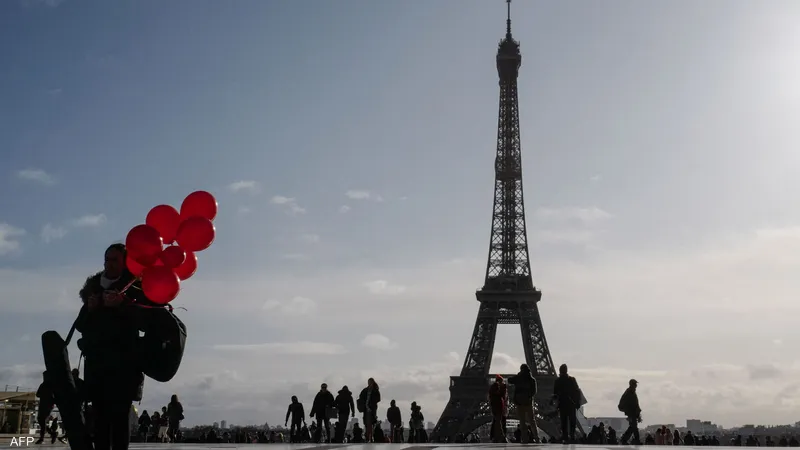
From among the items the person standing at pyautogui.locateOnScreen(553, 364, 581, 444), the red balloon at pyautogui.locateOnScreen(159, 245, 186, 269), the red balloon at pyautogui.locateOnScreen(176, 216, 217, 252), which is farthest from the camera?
the person standing at pyautogui.locateOnScreen(553, 364, 581, 444)

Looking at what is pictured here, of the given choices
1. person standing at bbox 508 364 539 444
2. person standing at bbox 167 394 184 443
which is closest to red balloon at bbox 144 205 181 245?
person standing at bbox 508 364 539 444

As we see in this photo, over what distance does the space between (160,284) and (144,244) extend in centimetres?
32

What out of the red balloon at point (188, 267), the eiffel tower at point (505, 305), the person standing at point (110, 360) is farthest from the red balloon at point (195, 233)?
the eiffel tower at point (505, 305)

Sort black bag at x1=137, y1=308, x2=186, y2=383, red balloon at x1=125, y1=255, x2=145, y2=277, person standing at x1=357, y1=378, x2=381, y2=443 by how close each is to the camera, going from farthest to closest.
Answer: person standing at x1=357, y1=378, x2=381, y2=443
red balloon at x1=125, y1=255, x2=145, y2=277
black bag at x1=137, y1=308, x2=186, y2=383

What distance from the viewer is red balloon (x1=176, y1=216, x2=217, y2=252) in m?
6.37

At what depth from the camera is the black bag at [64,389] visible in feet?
16.8

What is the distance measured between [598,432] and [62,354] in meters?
28.6

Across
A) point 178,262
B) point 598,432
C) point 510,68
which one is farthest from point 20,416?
point 510,68

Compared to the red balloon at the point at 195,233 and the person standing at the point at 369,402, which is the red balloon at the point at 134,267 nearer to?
the red balloon at the point at 195,233

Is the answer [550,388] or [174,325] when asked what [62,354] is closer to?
[174,325]

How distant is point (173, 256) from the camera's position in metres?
6.16

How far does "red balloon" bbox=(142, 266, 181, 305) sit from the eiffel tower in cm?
5044

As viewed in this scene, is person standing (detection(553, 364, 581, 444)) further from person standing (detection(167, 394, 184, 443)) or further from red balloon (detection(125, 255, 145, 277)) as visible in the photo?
red balloon (detection(125, 255, 145, 277))

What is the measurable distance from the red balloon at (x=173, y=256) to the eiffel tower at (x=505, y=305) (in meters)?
50.2
